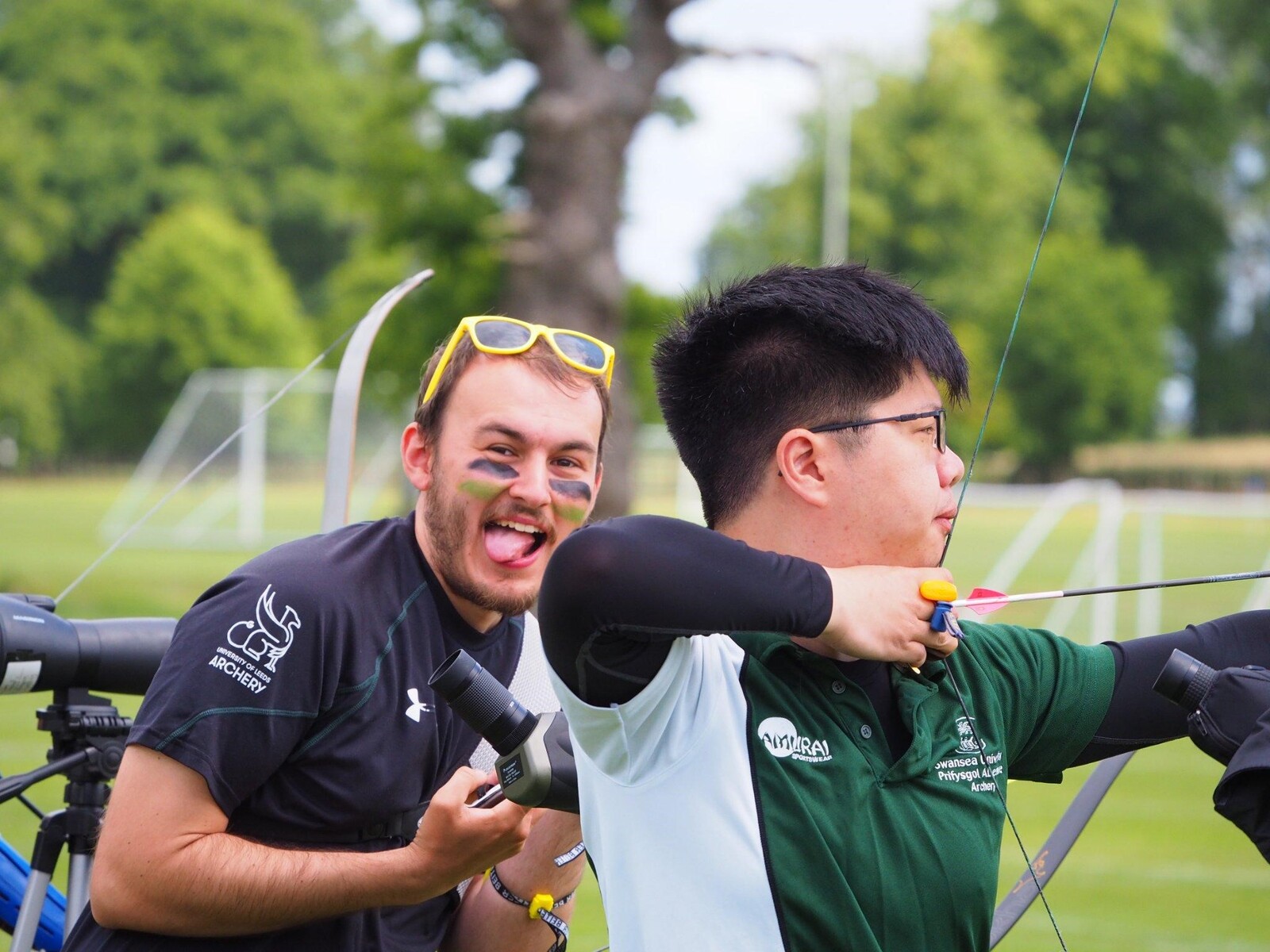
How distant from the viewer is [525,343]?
9.59 feet

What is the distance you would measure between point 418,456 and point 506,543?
1.01ft

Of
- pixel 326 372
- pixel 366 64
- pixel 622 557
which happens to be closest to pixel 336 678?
pixel 622 557

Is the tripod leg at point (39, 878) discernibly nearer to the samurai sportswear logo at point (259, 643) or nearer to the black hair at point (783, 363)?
the samurai sportswear logo at point (259, 643)

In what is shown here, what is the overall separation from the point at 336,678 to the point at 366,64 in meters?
67.7

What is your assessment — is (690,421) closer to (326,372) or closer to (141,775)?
(141,775)

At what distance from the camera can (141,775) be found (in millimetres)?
2422

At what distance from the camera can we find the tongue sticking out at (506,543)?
2834mm

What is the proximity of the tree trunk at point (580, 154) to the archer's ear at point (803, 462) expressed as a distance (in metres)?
15.8

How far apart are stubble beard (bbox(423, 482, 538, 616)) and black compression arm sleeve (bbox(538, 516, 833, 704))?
913 mm

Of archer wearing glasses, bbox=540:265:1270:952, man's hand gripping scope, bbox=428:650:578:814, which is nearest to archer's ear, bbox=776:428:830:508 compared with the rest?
archer wearing glasses, bbox=540:265:1270:952

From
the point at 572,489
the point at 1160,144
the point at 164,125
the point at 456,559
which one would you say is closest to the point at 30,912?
the point at 456,559

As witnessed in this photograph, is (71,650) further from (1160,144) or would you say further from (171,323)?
(1160,144)

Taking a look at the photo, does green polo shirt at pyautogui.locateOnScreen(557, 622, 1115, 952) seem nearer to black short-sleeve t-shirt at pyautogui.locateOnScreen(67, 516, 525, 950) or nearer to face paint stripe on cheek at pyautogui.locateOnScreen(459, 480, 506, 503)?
black short-sleeve t-shirt at pyautogui.locateOnScreen(67, 516, 525, 950)

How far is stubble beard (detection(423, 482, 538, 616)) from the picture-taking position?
110 inches
